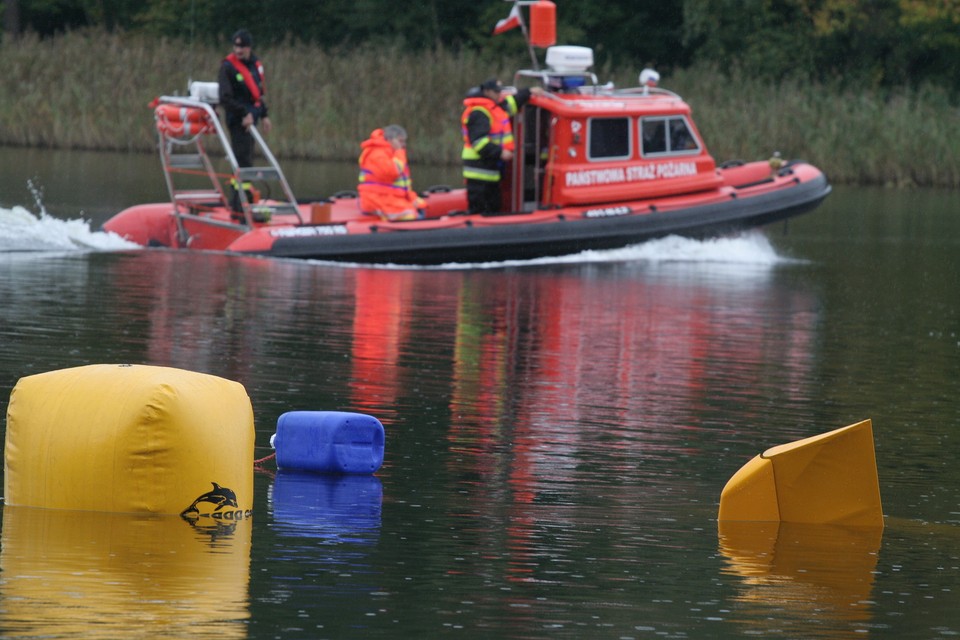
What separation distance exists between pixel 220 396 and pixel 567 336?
680cm

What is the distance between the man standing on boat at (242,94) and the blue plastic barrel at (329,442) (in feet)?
30.7

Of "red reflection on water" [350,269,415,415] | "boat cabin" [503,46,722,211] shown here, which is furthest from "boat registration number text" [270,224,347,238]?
"boat cabin" [503,46,722,211]

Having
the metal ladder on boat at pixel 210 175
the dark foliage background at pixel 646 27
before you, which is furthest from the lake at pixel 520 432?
the dark foliage background at pixel 646 27

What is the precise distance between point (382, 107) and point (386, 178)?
14988 mm

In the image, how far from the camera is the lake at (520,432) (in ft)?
20.6

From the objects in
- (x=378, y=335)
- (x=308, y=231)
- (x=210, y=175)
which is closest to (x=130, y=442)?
(x=378, y=335)

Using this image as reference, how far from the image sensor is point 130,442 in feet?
22.7

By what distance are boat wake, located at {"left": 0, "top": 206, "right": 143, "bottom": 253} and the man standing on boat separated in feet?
4.55

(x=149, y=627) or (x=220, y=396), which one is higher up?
(x=220, y=396)

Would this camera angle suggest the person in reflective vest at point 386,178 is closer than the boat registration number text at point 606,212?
Yes

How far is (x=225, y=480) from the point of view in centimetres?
720

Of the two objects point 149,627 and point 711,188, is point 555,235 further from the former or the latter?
point 149,627

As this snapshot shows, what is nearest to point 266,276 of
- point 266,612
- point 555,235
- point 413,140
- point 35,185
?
point 555,235

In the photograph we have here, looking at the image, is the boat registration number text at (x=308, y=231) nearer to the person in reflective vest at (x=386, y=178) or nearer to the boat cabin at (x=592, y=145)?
the person in reflective vest at (x=386, y=178)
